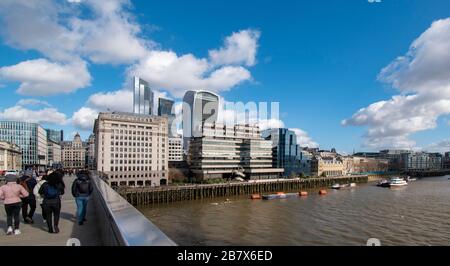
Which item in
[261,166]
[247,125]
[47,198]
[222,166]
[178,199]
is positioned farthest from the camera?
[247,125]

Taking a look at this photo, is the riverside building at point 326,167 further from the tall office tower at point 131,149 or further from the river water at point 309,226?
the river water at point 309,226

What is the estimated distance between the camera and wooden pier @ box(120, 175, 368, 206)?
58.2m

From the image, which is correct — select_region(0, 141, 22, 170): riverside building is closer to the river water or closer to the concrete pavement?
the river water

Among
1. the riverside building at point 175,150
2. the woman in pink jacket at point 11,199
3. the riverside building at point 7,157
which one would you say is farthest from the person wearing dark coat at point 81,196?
the riverside building at point 175,150

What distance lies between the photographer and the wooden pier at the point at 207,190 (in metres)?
58.2

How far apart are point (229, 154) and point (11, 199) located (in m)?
90.3

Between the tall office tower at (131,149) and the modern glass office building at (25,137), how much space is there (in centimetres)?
5391

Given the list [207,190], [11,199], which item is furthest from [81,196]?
[207,190]

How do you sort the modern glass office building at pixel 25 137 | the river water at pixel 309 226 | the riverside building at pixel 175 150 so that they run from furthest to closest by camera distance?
the riverside building at pixel 175 150, the modern glass office building at pixel 25 137, the river water at pixel 309 226

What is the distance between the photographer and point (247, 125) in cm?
11012
